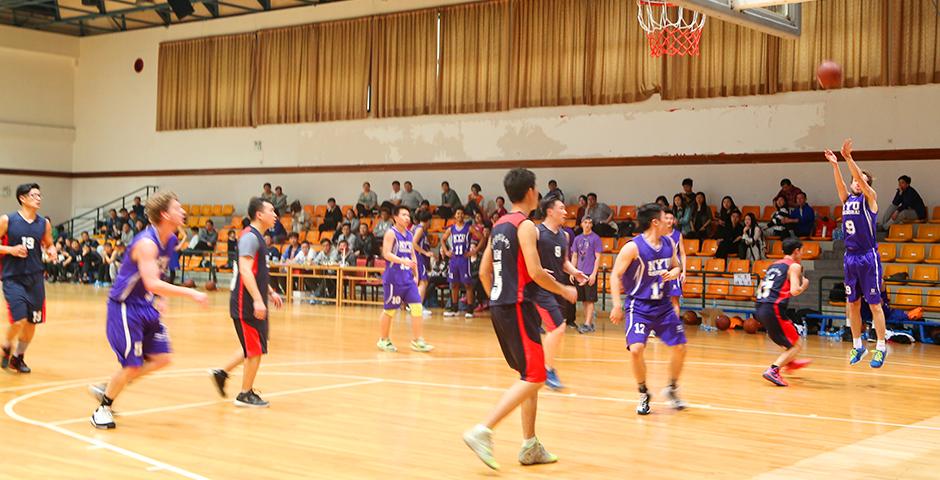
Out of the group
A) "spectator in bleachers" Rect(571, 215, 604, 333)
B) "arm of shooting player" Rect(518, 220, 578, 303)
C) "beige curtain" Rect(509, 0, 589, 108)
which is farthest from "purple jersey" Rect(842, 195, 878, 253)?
"beige curtain" Rect(509, 0, 589, 108)

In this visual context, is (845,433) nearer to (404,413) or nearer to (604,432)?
(604,432)

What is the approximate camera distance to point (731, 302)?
16844 mm

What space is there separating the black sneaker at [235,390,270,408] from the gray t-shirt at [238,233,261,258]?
109 cm

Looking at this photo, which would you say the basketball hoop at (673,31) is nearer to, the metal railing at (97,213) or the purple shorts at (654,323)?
the purple shorts at (654,323)

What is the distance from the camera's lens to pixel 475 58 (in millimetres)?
22516

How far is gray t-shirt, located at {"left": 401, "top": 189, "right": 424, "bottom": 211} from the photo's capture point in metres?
22.2

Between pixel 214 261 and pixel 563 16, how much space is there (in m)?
10.3

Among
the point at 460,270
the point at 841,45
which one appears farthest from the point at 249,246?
the point at 841,45

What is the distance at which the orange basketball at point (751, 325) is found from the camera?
1531 centimetres

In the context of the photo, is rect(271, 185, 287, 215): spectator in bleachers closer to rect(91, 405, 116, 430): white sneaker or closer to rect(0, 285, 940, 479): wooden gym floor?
rect(0, 285, 940, 479): wooden gym floor

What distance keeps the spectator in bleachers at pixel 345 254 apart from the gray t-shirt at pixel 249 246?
1221 centimetres

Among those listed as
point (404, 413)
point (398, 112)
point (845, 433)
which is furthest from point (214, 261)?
point (845, 433)

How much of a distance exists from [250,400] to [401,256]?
4313 millimetres

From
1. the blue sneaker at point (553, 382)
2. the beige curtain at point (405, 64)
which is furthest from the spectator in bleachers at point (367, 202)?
the blue sneaker at point (553, 382)
